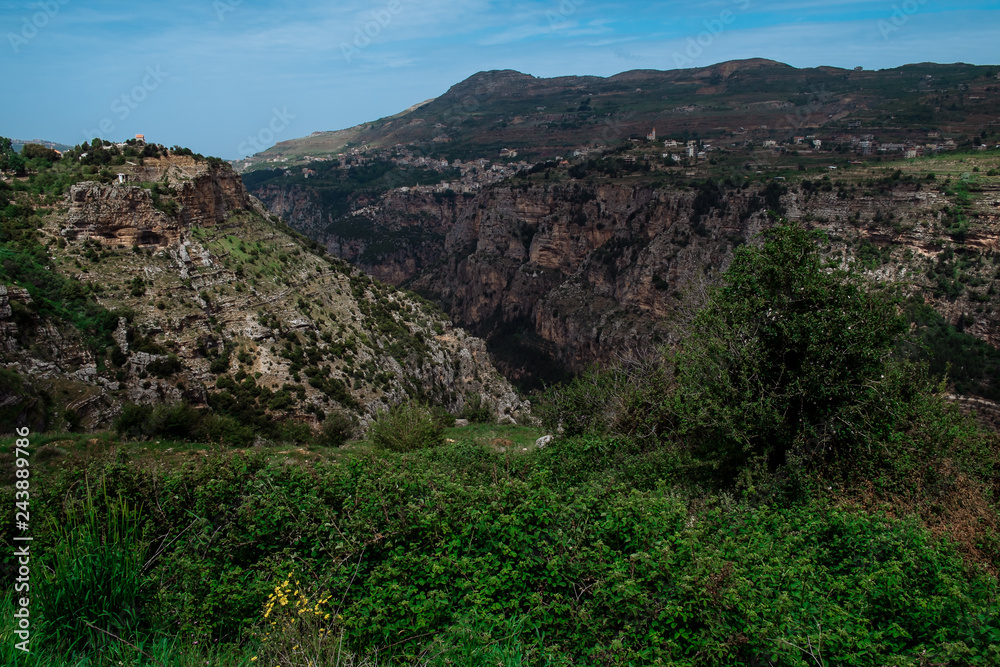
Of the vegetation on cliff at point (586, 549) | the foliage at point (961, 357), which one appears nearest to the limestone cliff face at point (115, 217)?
the vegetation on cliff at point (586, 549)

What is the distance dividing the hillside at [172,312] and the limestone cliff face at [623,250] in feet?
58.0

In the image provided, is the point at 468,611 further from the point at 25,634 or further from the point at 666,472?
the point at 666,472

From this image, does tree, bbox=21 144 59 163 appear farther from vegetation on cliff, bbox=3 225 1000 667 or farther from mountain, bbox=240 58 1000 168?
mountain, bbox=240 58 1000 168

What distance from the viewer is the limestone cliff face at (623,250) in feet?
143

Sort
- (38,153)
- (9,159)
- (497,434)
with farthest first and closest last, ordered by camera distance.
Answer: (38,153), (9,159), (497,434)

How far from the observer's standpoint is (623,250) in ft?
234

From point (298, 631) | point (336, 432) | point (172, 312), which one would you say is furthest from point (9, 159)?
point (298, 631)

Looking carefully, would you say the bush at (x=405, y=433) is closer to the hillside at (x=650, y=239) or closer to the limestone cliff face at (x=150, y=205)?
the hillside at (x=650, y=239)

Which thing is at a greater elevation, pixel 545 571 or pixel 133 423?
pixel 545 571

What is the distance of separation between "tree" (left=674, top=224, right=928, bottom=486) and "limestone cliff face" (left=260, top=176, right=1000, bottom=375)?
1.45 meters

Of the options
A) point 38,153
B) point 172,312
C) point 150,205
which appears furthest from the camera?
point 38,153

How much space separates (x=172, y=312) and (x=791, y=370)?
26.6 m

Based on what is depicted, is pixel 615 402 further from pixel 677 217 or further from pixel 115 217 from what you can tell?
pixel 677 217

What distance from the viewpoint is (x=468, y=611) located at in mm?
5031
